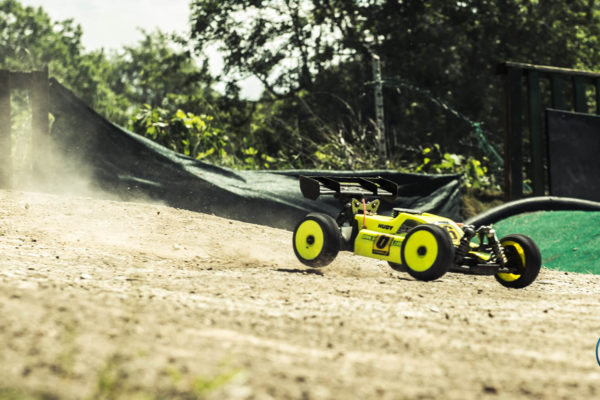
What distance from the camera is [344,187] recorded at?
538 centimetres

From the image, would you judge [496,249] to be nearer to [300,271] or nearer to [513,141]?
[300,271]

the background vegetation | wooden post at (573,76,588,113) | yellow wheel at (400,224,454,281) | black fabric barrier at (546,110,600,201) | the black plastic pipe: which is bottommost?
yellow wheel at (400,224,454,281)

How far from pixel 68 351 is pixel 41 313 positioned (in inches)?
15.7

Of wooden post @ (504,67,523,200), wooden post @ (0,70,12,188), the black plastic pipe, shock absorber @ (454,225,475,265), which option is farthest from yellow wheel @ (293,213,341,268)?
wooden post @ (504,67,523,200)

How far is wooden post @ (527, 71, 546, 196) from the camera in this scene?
10.0m

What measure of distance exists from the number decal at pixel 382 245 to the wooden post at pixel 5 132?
4.50 m

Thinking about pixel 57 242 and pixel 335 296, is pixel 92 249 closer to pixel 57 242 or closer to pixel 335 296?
pixel 57 242

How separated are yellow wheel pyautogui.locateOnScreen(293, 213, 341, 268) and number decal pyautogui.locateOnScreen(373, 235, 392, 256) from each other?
0.30 m

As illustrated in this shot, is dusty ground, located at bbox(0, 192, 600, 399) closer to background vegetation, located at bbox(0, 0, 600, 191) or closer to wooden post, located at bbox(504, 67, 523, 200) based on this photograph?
wooden post, located at bbox(504, 67, 523, 200)

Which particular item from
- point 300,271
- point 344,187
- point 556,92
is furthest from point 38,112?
point 556,92

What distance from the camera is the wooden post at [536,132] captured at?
10.0 meters

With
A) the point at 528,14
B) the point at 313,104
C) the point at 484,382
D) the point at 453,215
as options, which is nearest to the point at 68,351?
the point at 484,382

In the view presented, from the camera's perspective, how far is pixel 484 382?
2273 millimetres

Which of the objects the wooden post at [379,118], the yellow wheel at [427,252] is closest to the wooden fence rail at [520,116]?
the wooden post at [379,118]
